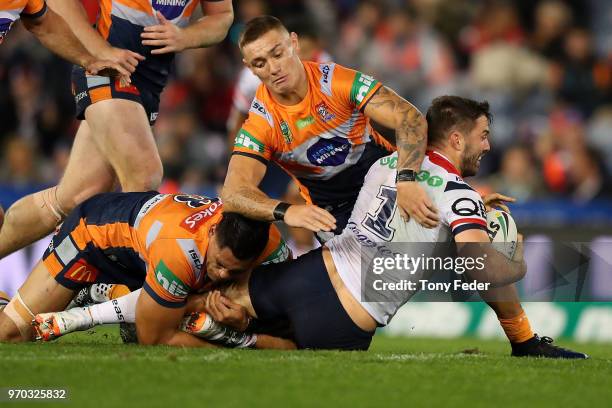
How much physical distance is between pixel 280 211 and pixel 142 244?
978 mm

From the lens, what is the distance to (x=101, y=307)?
273 inches

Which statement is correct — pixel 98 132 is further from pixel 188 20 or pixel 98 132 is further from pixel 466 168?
pixel 466 168

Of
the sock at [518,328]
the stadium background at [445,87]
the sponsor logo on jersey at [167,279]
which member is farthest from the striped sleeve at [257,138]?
the stadium background at [445,87]

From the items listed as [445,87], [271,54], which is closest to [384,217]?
[271,54]

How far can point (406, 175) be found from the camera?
20.7 feet

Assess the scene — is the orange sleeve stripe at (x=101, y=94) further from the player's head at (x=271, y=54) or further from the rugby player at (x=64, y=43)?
the player's head at (x=271, y=54)

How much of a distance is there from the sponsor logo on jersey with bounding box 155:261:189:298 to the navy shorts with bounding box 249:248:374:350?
517 mm

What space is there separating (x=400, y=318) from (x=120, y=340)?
342 centimetres

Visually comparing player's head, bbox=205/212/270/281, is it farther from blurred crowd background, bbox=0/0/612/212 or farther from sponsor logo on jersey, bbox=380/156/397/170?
blurred crowd background, bbox=0/0/612/212

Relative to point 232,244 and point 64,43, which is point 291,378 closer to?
point 232,244

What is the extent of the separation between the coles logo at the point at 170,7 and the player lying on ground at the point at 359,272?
2020mm

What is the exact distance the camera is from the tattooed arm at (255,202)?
6.07m

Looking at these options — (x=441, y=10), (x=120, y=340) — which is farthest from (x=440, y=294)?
(x=441, y=10)

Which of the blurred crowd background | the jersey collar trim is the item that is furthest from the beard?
the blurred crowd background
